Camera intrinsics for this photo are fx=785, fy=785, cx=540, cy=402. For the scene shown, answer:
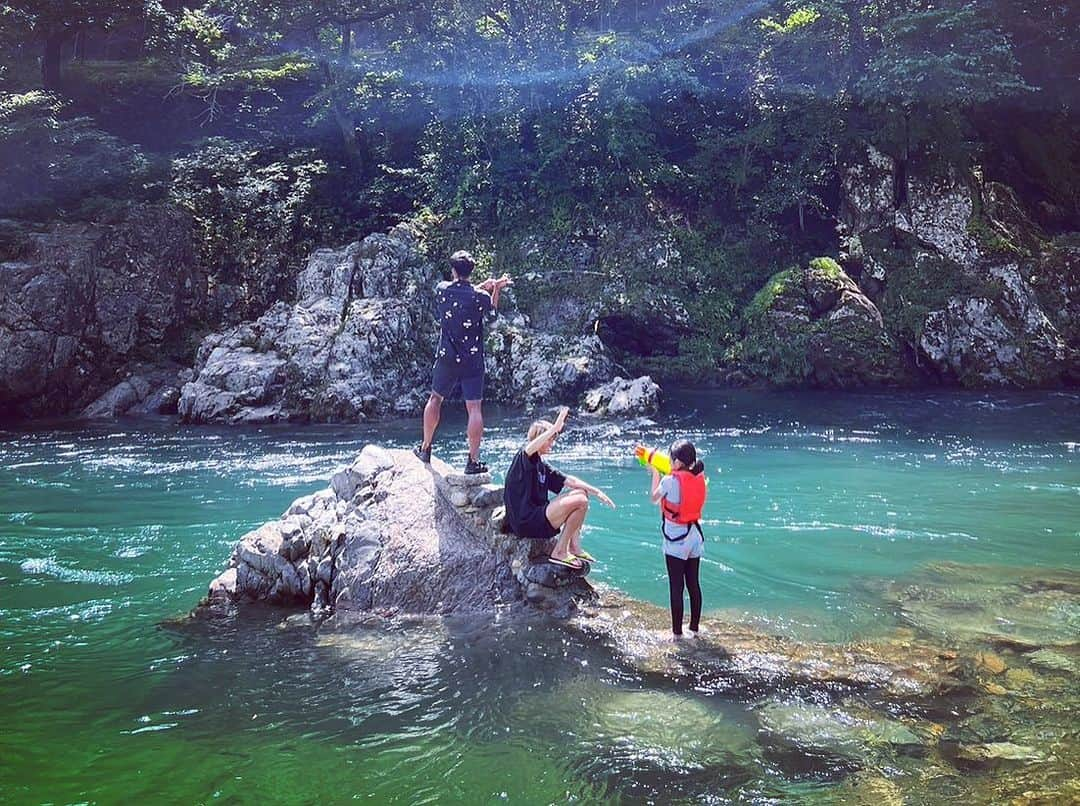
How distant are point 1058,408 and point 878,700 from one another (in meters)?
A: 17.0

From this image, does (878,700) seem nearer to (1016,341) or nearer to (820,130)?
(1016,341)

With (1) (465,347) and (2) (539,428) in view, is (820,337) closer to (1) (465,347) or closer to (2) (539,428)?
(1) (465,347)

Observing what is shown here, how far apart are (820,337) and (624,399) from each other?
7.47 meters

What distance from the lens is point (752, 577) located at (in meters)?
8.84

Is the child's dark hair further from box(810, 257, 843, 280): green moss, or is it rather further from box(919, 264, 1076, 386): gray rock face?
box(810, 257, 843, 280): green moss

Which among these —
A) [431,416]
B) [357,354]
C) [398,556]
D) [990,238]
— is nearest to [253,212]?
[357,354]

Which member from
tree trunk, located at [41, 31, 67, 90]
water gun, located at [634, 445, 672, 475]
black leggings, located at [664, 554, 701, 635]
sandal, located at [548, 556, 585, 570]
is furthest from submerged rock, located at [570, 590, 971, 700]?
tree trunk, located at [41, 31, 67, 90]

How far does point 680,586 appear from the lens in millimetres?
6664

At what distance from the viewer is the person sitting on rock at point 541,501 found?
24.5 ft

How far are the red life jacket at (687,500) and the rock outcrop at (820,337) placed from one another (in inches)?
700

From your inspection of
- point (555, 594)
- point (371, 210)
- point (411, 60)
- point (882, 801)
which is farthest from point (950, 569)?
point (411, 60)

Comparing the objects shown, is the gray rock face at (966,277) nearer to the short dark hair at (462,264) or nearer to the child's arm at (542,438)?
the short dark hair at (462,264)

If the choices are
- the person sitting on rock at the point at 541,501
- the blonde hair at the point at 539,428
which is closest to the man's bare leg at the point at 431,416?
the person sitting on rock at the point at 541,501

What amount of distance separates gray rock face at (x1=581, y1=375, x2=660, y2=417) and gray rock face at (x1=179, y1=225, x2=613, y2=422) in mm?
1385
